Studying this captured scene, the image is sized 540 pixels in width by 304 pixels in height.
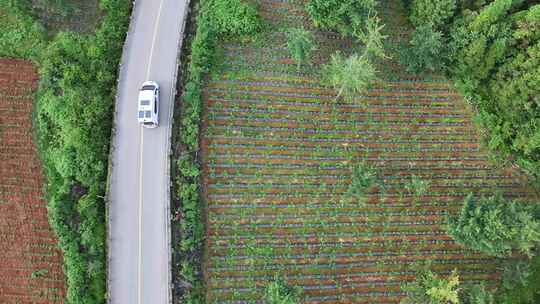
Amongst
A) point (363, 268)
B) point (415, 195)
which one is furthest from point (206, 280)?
point (415, 195)

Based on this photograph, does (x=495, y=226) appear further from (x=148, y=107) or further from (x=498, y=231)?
(x=148, y=107)

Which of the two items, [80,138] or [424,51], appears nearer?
[80,138]

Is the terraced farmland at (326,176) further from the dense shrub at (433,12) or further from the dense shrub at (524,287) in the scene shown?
the dense shrub at (433,12)

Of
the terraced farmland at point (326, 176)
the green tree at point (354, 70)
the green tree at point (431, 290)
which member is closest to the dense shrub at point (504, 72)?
the terraced farmland at point (326, 176)

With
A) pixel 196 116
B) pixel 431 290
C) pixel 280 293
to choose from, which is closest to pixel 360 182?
pixel 431 290

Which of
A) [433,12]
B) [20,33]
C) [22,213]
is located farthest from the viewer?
[433,12]

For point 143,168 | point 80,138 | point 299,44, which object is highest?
point 299,44

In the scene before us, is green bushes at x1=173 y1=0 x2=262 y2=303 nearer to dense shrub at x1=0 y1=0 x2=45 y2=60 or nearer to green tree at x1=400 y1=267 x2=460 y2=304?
dense shrub at x1=0 y1=0 x2=45 y2=60

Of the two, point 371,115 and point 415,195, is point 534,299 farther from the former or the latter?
point 371,115
